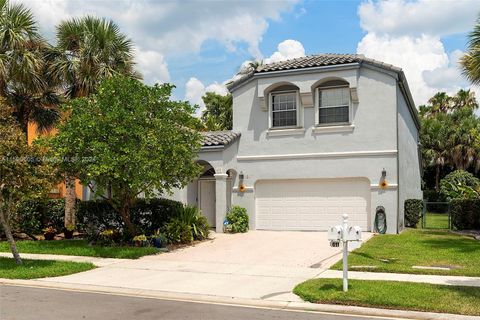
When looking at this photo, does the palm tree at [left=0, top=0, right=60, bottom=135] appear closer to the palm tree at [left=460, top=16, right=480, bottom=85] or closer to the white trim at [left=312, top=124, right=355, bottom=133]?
the white trim at [left=312, top=124, right=355, bottom=133]

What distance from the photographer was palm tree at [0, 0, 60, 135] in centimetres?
1758

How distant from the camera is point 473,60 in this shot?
16469 millimetres

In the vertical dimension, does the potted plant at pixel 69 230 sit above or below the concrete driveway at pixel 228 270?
above

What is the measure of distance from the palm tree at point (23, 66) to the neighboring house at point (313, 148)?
679 cm

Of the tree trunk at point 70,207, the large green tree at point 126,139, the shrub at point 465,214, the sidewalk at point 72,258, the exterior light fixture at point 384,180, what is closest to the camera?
the sidewalk at point 72,258

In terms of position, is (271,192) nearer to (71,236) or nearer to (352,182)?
(352,182)

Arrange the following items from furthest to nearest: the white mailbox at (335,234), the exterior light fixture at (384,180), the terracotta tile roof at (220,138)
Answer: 1. the terracotta tile roof at (220,138)
2. the exterior light fixture at (384,180)
3. the white mailbox at (335,234)

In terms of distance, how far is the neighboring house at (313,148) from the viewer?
19.1 meters

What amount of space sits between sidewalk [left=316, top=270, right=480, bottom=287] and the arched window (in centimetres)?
1039

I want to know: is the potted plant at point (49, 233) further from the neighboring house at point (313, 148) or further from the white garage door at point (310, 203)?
the white garage door at point (310, 203)

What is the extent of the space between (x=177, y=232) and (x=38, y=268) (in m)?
5.31

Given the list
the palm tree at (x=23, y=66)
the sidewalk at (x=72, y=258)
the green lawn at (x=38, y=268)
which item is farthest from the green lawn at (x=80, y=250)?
the palm tree at (x=23, y=66)

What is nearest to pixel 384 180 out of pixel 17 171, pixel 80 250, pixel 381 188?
pixel 381 188

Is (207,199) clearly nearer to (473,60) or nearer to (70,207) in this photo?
(70,207)
